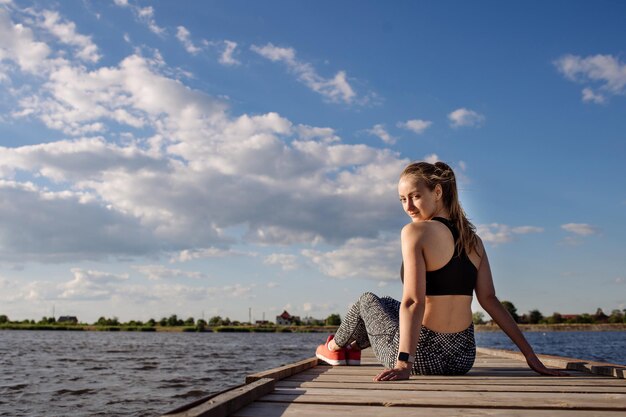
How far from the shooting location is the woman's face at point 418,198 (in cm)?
470

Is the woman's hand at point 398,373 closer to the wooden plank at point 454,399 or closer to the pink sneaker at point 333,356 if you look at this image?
the wooden plank at point 454,399

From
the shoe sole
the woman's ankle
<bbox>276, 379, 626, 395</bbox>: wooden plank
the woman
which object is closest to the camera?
<bbox>276, 379, 626, 395</bbox>: wooden plank

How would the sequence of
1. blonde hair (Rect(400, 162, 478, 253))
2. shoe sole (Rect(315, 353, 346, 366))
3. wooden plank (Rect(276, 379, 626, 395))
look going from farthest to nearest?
shoe sole (Rect(315, 353, 346, 366)) < blonde hair (Rect(400, 162, 478, 253)) < wooden plank (Rect(276, 379, 626, 395))

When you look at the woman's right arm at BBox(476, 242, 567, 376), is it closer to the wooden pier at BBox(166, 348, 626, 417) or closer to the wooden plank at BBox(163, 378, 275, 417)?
the wooden pier at BBox(166, 348, 626, 417)

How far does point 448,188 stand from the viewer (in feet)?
15.8

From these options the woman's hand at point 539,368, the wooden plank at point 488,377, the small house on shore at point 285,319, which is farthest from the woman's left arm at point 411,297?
the small house on shore at point 285,319

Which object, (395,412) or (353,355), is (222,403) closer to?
(395,412)

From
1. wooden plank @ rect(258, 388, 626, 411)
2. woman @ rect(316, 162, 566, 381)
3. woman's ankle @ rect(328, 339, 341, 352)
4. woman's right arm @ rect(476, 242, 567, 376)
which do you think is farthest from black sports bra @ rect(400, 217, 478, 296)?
woman's ankle @ rect(328, 339, 341, 352)

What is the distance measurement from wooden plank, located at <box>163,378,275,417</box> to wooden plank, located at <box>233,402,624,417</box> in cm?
5

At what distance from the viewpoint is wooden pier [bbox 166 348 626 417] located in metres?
2.88

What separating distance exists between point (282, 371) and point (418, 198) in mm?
1725

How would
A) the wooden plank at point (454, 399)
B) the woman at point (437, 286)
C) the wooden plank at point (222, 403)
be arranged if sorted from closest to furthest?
the wooden plank at point (222, 403), the wooden plank at point (454, 399), the woman at point (437, 286)

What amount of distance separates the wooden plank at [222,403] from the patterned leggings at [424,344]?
158cm

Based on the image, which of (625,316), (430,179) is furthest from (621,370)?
(625,316)
